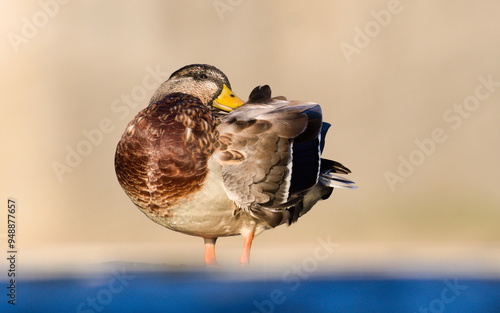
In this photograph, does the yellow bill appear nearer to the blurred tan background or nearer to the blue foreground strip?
the blue foreground strip

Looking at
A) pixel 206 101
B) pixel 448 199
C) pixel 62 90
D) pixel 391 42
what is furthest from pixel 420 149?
pixel 206 101

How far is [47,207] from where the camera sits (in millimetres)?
7539

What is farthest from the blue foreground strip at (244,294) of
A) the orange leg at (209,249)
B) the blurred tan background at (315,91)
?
the blurred tan background at (315,91)

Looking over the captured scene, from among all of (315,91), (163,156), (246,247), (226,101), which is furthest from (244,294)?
(315,91)

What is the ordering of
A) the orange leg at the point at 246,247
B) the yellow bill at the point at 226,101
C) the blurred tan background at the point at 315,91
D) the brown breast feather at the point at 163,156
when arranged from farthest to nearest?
the blurred tan background at the point at 315,91 < the yellow bill at the point at 226,101 < the orange leg at the point at 246,247 < the brown breast feather at the point at 163,156

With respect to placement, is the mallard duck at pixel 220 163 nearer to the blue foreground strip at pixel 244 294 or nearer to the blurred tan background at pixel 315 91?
the blue foreground strip at pixel 244 294

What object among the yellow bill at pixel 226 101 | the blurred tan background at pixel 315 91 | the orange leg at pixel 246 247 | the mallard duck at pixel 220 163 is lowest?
the orange leg at pixel 246 247

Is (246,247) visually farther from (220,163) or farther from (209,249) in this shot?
(220,163)

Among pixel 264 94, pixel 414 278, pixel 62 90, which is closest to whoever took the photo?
pixel 414 278

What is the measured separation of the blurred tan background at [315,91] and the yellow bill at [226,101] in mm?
4044

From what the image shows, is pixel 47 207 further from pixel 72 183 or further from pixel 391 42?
pixel 391 42

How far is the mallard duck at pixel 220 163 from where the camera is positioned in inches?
102

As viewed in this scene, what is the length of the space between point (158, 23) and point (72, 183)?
1830 millimetres

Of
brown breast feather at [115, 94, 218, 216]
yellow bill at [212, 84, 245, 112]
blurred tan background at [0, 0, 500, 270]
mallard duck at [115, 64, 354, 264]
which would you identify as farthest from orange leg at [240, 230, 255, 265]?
blurred tan background at [0, 0, 500, 270]
